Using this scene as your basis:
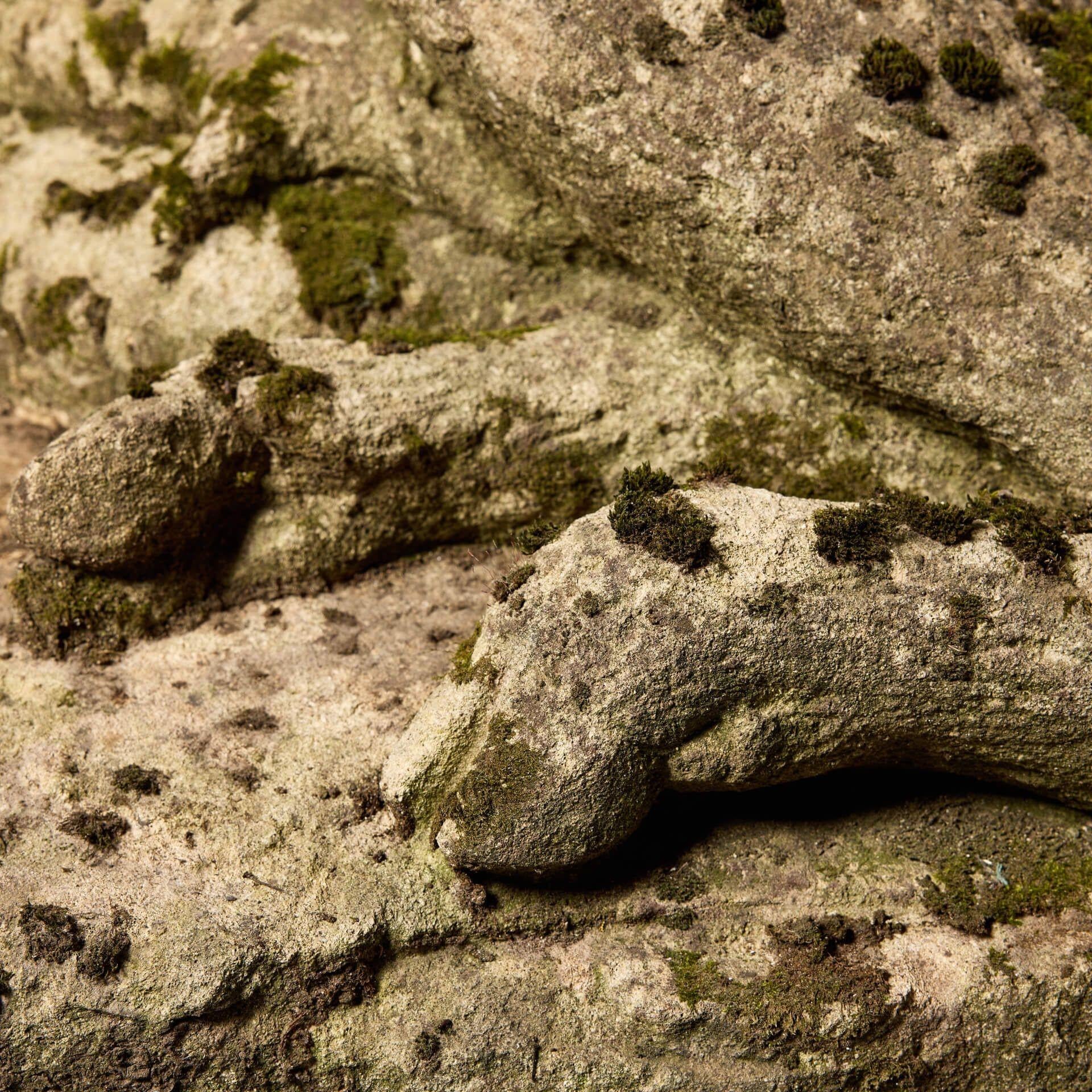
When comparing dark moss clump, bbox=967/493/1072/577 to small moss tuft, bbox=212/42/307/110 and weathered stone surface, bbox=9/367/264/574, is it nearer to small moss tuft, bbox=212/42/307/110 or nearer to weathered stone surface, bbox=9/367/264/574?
weathered stone surface, bbox=9/367/264/574

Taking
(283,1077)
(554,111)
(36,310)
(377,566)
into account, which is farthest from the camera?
(36,310)

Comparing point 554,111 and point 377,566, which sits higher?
point 554,111

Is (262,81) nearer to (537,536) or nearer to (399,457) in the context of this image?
(399,457)

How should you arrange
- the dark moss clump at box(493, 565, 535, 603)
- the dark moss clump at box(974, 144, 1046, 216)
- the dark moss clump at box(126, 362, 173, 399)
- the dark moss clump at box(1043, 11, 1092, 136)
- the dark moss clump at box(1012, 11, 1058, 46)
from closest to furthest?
the dark moss clump at box(493, 565, 535, 603), the dark moss clump at box(974, 144, 1046, 216), the dark moss clump at box(126, 362, 173, 399), the dark moss clump at box(1043, 11, 1092, 136), the dark moss clump at box(1012, 11, 1058, 46)

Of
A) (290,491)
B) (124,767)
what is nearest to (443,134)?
(290,491)

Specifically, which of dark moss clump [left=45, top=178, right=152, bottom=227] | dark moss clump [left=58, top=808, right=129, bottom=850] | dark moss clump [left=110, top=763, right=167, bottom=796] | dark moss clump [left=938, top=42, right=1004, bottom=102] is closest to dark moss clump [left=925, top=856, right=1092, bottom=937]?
dark moss clump [left=110, top=763, right=167, bottom=796]

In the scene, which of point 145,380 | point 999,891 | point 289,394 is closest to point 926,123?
point 289,394

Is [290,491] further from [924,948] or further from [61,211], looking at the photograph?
[924,948]
